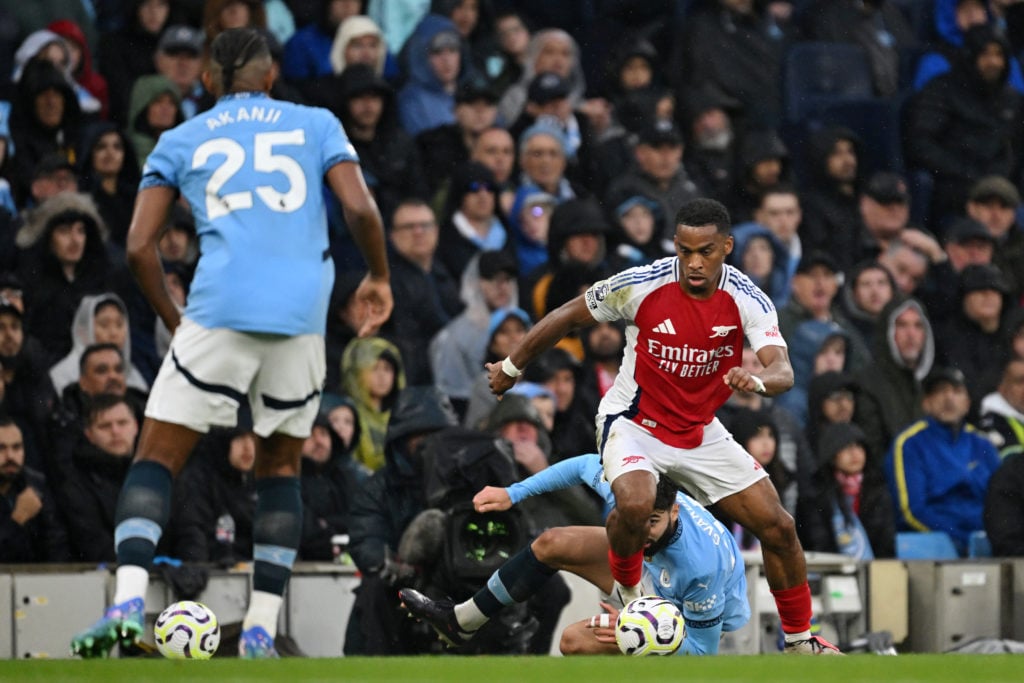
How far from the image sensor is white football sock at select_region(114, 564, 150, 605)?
7.00m

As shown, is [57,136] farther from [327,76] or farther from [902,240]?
[902,240]

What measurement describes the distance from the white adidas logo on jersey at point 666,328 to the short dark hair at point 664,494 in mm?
681

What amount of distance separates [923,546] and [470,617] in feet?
14.4

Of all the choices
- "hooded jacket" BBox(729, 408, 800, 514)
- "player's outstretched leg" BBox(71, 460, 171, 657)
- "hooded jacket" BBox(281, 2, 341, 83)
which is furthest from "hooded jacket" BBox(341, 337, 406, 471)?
"player's outstretched leg" BBox(71, 460, 171, 657)

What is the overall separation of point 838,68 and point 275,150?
8.90m

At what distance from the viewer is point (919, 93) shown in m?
15.4

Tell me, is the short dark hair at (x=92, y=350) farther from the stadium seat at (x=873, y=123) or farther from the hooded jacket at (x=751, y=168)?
the stadium seat at (x=873, y=123)

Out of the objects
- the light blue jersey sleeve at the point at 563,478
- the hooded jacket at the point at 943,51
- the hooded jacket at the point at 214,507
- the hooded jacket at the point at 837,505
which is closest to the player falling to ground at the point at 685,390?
the light blue jersey sleeve at the point at 563,478

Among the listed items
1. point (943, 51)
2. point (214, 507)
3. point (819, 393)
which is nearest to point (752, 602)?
point (819, 393)

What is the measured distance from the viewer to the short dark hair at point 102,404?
10.7 meters

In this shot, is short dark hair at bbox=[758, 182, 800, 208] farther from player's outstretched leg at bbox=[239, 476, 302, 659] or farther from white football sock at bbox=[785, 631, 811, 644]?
player's outstretched leg at bbox=[239, 476, 302, 659]

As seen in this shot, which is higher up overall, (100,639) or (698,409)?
(698,409)

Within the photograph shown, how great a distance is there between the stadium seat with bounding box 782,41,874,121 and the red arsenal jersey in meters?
7.39

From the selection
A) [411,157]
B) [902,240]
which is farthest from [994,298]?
[411,157]
